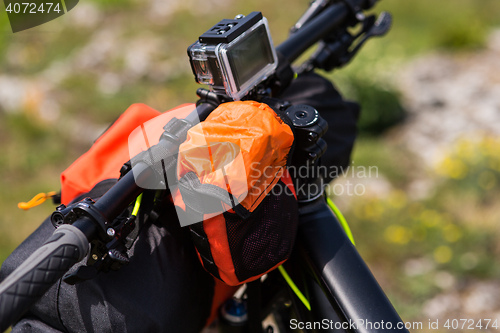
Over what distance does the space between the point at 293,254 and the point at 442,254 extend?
6.42 feet

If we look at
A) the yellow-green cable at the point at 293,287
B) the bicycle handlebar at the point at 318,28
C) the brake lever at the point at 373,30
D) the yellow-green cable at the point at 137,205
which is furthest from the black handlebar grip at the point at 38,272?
the brake lever at the point at 373,30

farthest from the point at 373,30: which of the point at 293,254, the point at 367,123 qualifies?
the point at 367,123

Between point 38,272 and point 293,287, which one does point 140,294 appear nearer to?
point 38,272

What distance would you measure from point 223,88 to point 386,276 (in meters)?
2.18

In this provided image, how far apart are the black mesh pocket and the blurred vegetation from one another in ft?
6.06

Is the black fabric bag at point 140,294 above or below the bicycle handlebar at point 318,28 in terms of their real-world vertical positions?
below

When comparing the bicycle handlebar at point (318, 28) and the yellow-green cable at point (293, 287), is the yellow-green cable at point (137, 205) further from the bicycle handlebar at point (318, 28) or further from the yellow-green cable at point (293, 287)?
the bicycle handlebar at point (318, 28)

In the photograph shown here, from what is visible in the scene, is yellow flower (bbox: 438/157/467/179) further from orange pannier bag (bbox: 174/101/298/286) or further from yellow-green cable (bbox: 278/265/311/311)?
orange pannier bag (bbox: 174/101/298/286)

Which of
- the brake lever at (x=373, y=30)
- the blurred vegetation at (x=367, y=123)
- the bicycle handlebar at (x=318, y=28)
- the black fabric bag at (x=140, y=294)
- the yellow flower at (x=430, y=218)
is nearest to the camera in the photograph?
the black fabric bag at (x=140, y=294)

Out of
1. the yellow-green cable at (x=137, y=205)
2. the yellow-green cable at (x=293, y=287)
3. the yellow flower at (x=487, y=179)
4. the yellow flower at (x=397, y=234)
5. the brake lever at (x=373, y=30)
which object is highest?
the yellow-green cable at (x=137, y=205)

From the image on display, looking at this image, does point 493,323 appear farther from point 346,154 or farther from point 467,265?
point 346,154

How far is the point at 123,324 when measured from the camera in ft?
3.91

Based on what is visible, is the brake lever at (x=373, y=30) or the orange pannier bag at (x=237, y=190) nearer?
the orange pannier bag at (x=237, y=190)

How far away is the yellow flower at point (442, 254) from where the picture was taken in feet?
9.90
